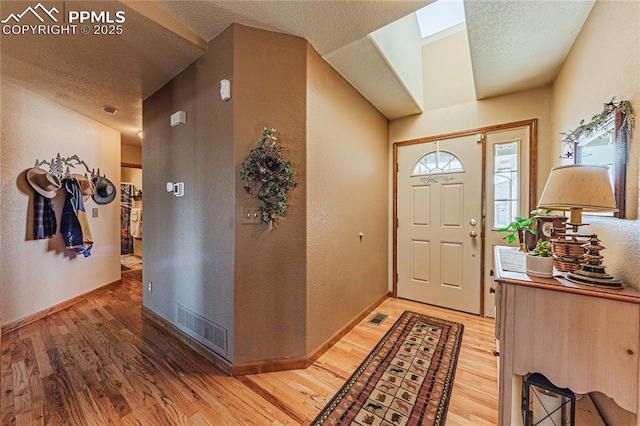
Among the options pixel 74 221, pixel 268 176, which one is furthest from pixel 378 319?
pixel 74 221

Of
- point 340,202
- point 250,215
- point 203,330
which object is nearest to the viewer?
point 250,215

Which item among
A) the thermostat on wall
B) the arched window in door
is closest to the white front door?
the arched window in door

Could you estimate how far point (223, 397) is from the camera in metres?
1.62

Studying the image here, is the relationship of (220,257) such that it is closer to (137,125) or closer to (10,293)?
(10,293)

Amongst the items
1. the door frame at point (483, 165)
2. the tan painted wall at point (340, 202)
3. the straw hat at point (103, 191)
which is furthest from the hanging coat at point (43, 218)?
the door frame at point (483, 165)

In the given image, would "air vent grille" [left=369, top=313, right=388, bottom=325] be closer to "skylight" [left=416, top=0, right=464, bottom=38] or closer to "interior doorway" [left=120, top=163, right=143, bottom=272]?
"skylight" [left=416, top=0, right=464, bottom=38]

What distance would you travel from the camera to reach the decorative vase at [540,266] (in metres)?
1.22

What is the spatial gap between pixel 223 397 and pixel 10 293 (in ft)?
8.43

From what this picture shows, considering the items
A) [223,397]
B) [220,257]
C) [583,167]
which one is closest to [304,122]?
[220,257]

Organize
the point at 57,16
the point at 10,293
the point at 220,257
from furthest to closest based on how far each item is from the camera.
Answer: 1. the point at 10,293
2. the point at 220,257
3. the point at 57,16

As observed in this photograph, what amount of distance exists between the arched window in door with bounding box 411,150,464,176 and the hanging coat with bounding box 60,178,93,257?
4.13 meters

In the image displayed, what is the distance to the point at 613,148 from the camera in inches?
50.1

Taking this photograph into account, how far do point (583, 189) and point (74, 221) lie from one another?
449 centimetres

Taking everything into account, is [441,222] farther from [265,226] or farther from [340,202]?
[265,226]
